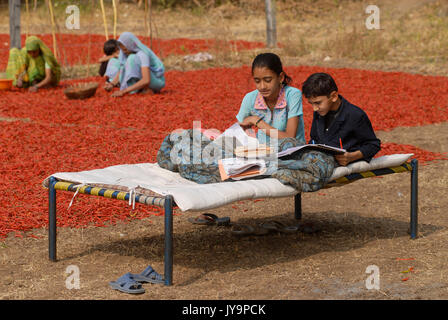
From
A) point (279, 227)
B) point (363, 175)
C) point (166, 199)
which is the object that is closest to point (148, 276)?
point (166, 199)

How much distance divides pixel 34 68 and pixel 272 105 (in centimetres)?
780

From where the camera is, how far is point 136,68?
10.9 meters

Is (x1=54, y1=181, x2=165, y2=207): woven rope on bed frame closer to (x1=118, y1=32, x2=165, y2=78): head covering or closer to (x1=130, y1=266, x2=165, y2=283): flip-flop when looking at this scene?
(x1=130, y1=266, x2=165, y2=283): flip-flop

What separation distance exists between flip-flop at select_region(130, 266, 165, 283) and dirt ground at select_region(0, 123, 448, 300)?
5 centimetres

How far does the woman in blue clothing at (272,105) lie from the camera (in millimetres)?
4807

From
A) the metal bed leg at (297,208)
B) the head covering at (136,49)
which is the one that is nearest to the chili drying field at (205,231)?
the metal bed leg at (297,208)

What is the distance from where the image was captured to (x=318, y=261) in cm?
430

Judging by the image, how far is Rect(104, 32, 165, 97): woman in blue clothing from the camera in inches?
419

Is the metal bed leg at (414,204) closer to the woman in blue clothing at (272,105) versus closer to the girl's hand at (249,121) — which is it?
the woman in blue clothing at (272,105)

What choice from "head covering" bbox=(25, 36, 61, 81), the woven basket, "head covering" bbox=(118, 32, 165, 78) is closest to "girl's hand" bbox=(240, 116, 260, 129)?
"head covering" bbox=(118, 32, 165, 78)

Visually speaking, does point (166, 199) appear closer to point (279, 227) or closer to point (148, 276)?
point (148, 276)

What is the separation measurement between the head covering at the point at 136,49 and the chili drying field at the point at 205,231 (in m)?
1.46

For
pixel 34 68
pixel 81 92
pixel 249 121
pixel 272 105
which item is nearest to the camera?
pixel 249 121
